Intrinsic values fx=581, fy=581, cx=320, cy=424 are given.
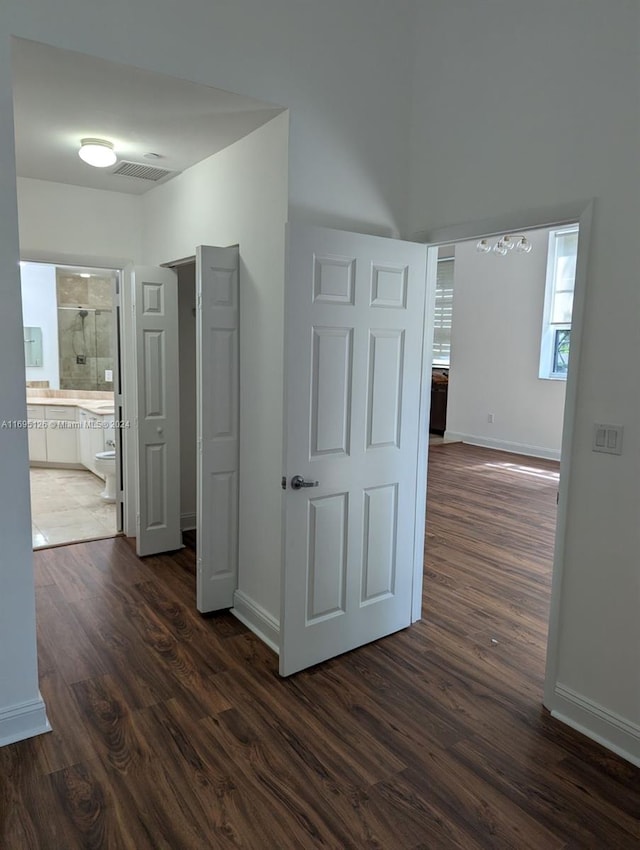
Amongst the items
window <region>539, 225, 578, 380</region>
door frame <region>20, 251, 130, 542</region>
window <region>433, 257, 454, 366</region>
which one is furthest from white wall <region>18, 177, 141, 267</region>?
window <region>433, 257, 454, 366</region>

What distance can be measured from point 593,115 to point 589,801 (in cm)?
252

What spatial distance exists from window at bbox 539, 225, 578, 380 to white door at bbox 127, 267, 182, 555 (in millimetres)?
5492

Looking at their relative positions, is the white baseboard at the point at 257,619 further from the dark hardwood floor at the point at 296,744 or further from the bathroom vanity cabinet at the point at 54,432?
the bathroom vanity cabinet at the point at 54,432

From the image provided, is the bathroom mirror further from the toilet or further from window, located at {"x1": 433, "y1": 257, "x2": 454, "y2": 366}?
window, located at {"x1": 433, "y1": 257, "x2": 454, "y2": 366}

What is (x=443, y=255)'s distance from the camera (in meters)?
9.73

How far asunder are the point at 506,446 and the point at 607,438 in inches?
254

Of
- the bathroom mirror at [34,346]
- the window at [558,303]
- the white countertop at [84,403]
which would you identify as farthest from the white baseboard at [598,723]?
the bathroom mirror at [34,346]

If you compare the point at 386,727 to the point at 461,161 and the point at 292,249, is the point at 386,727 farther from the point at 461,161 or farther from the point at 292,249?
the point at 461,161

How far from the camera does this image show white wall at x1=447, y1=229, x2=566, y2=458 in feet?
26.1

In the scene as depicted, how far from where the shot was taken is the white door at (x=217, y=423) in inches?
123

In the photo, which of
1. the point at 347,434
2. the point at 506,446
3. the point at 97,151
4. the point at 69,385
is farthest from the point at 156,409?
the point at 506,446

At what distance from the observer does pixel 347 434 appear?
279cm

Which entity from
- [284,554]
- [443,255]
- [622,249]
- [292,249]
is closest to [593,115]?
[622,249]

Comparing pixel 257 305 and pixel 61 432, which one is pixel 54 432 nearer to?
pixel 61 432
